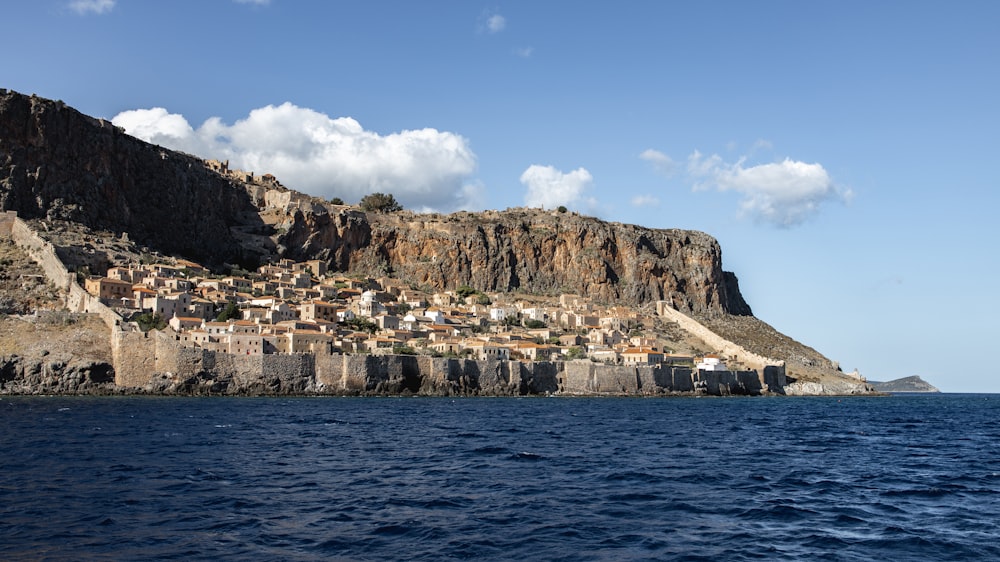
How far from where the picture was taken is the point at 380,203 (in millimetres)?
133750

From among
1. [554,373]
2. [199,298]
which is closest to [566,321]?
[554,373]

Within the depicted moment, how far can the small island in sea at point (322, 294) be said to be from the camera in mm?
57816

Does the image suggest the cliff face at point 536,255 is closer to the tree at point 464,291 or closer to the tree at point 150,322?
the tree at point 464,291

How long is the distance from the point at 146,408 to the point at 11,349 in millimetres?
15805

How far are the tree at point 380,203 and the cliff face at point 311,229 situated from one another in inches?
431

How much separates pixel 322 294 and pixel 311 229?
2407cm

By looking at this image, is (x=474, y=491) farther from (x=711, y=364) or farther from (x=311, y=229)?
(x=311, y=229)

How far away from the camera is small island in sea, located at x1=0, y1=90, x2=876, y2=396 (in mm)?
57816

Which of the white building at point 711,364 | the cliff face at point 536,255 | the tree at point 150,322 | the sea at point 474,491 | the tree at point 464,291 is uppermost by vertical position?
the cliff face at point 536,255

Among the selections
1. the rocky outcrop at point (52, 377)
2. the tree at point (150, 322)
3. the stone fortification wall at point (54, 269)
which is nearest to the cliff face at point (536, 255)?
the stone fortification wall at point (54, 269)

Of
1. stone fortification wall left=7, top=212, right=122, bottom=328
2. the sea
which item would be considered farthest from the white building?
stone fortification wall left=7, top=212, right=122, bottom=328

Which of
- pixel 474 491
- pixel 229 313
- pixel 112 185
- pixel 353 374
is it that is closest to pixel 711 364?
pixel 353 374

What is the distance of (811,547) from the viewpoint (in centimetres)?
1609

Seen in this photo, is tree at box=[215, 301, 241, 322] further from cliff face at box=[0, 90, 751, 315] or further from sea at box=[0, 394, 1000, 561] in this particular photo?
sea at box=[0, 394, 1000, 561]
